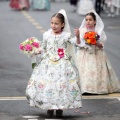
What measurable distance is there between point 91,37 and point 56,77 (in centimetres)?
236

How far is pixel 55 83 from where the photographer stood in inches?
412

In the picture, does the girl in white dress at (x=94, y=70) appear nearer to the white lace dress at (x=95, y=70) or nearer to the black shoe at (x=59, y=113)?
the white lace dress at (x=95, y=70)

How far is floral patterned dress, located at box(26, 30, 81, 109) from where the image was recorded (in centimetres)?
1041

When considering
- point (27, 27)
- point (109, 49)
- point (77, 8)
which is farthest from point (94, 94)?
point (77, 8)

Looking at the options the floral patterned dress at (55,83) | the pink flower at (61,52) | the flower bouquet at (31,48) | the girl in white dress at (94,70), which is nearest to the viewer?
the floral patterned dress at (55,83)

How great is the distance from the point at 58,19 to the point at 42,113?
1.43m

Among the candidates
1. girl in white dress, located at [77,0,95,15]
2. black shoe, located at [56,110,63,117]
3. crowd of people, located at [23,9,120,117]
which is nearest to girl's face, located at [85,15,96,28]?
crowd of people, located at [23,9,120,117]

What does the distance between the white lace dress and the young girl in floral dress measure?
233 cm

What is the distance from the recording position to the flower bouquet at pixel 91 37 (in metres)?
12.7

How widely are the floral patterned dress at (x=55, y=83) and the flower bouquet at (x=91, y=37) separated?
1.95 m

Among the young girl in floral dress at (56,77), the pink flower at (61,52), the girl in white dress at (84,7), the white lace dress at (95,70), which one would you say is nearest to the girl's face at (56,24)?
the young girl in floral dress at (56,77)

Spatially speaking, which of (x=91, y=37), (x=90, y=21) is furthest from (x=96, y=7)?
(x=91, y=37)

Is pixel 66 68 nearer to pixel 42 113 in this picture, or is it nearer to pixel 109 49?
pixel 42 113

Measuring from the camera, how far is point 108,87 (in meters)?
13.2
